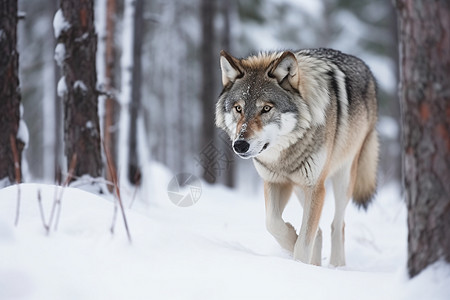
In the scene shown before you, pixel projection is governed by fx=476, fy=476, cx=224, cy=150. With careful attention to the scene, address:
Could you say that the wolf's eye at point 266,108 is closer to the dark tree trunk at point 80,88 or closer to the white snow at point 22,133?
the dark tree trunk at point 80,88

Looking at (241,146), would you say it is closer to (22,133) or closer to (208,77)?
(22,133)

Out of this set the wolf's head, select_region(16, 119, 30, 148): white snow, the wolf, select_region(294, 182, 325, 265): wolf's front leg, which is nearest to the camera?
the wolf's head

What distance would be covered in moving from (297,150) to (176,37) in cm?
1804

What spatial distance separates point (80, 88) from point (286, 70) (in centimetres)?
222

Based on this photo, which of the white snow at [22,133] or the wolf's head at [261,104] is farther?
the white snow at [22,133]

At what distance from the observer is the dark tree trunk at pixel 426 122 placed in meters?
2.08

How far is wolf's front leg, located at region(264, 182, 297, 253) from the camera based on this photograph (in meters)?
3.97

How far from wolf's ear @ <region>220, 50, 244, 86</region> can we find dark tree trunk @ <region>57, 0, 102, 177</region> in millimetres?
1634

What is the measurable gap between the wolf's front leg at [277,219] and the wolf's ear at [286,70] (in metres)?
0.88

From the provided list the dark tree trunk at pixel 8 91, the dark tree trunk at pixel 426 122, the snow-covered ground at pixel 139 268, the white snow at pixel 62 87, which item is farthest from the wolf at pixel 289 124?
the dark tree trunk at pixel 8 91

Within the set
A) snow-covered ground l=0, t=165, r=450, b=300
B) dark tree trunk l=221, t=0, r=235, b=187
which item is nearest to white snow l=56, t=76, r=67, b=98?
snow-covered ground l=0, t=165, r=450, b=300

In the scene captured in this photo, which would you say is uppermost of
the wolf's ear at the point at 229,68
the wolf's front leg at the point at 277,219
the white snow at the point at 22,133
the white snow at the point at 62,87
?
the wolf's ear at the point at 229,68

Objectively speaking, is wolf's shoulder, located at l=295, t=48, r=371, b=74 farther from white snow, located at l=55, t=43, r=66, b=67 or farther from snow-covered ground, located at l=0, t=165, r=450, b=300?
white snow, located at l=55, t=43, r=66, b=67

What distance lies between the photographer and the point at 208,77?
11.8 metres
